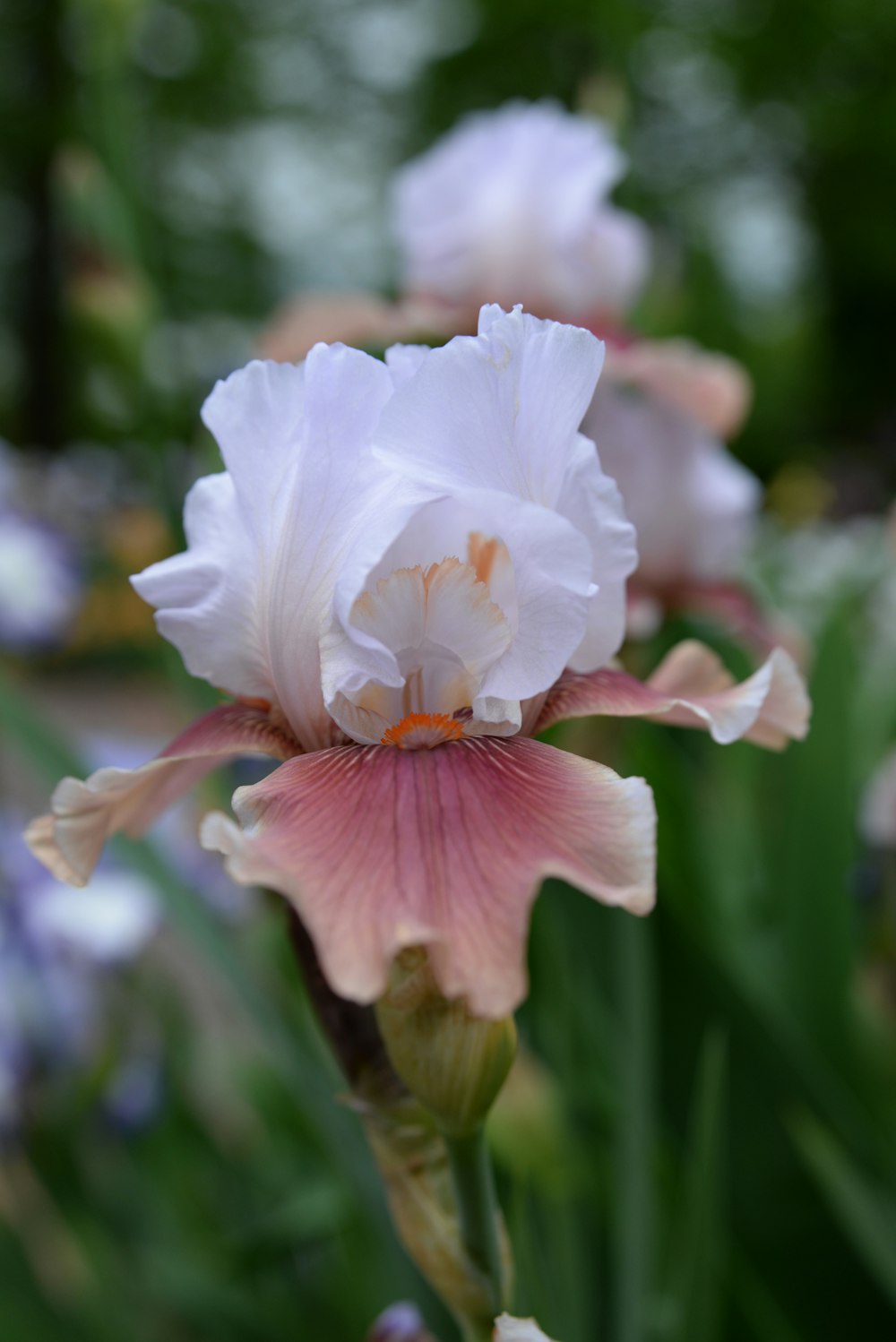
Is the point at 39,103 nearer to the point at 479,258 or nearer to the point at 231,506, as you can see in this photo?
the point at 479,258

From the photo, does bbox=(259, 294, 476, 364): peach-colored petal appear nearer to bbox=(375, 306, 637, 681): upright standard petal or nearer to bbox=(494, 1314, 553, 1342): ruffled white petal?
bbox=(375, 306, 637, 681): upright standard petal

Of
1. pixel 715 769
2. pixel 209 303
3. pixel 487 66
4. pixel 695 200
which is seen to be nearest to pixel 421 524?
pixel 715 769

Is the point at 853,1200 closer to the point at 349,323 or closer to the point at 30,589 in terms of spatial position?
the point at 349,323

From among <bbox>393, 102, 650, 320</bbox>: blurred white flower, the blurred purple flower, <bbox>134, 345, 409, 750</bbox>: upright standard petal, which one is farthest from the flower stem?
the blurred purple flower

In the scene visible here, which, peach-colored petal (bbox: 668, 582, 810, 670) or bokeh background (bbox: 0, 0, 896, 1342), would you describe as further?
peach-colored petal (bbox: 668, 582, 810, 670)

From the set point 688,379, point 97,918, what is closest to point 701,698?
point 688,379

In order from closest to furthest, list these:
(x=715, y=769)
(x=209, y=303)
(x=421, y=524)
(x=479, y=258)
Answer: (x=421, y=524), (x=479, y=258), (x=715, y=769), (x=209, y=303)
